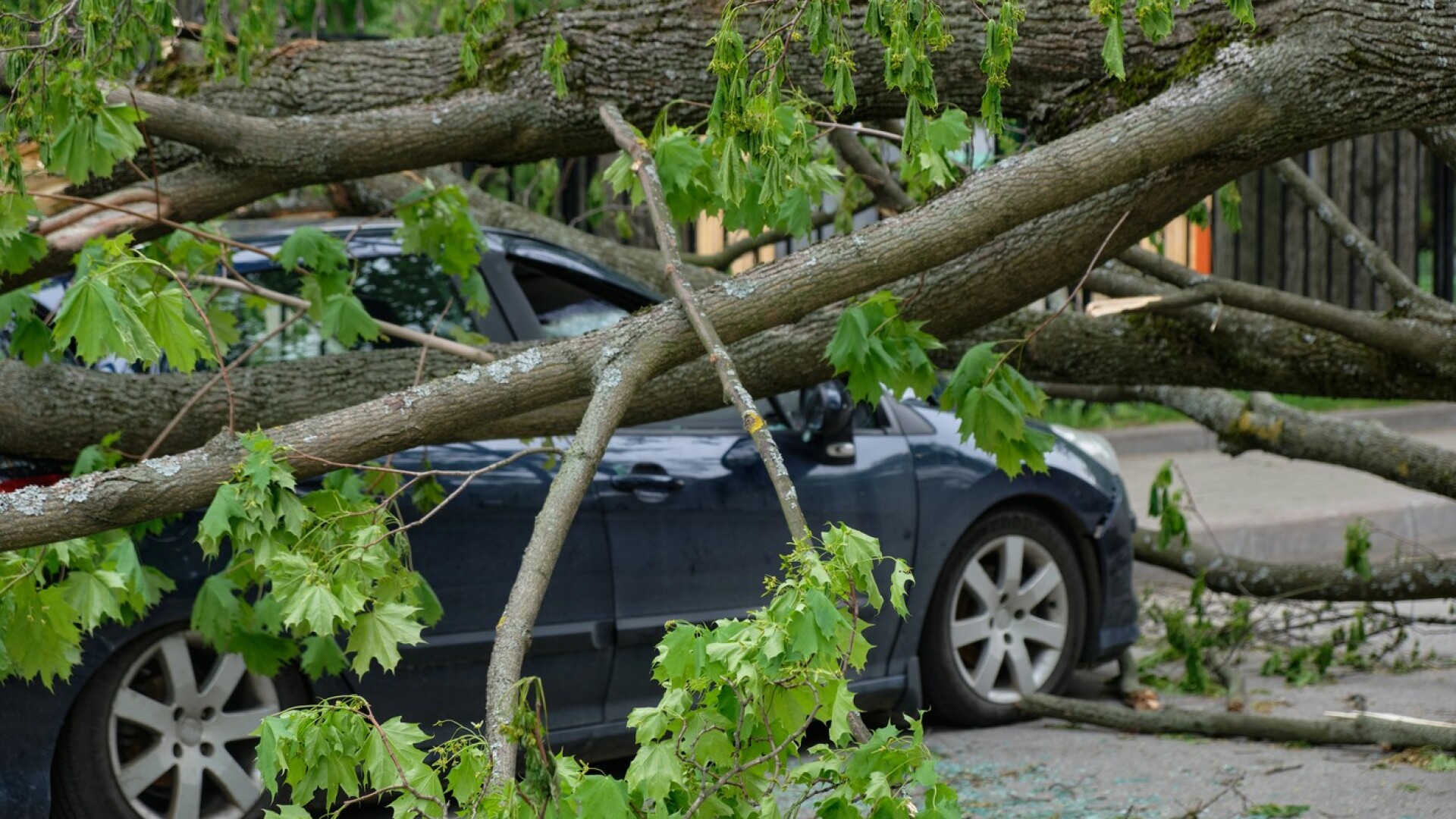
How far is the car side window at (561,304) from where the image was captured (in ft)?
16.5

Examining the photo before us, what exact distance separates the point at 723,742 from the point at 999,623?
3368 mm

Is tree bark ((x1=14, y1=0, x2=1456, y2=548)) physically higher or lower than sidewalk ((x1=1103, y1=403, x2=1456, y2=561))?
higher

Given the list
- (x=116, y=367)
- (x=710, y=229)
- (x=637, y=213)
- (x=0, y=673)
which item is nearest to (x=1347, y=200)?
(x=710, y=229)

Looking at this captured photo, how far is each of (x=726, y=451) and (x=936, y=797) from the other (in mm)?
2629

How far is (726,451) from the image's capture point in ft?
16.3

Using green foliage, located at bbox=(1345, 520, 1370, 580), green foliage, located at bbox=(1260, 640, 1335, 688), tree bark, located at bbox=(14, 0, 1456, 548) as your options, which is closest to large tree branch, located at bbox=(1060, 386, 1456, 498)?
green foliage, located at bbox=(1345, 520, 1370, 580)

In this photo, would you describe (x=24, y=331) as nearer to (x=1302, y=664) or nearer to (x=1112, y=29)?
(x=1112, y=29)

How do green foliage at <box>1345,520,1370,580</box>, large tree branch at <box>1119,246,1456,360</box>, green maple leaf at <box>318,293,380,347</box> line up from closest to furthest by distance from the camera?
green maple leaf at <box>318,293,380,347</box>, large tree branch at <box>1119,246,1456,360</box>, green foliage at <box>1345,520,1370,580</box>

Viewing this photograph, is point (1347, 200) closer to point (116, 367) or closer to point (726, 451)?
point (726, 451)

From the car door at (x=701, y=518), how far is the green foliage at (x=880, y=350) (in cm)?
107

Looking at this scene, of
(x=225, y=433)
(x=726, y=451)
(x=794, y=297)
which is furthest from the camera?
(x=726, y=451)

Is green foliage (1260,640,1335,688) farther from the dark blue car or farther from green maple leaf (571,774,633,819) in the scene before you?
green maple leaf (571,774,633,819)

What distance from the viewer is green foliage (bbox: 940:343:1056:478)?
3.64 meters

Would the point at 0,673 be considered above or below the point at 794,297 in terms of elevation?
below
